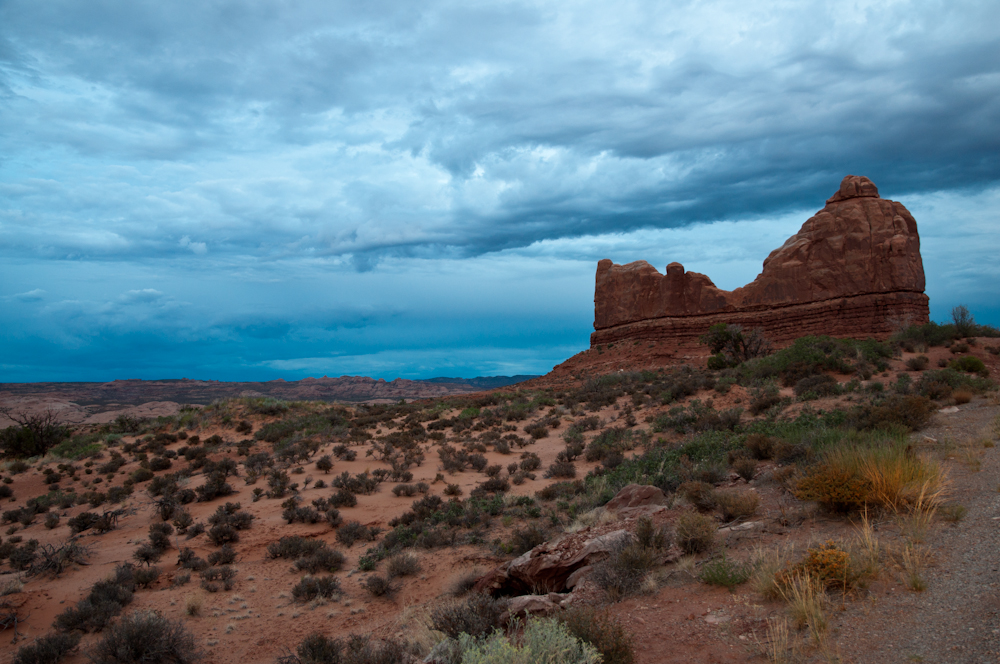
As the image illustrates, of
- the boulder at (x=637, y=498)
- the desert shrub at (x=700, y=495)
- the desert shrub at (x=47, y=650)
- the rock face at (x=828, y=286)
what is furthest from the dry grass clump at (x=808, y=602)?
the rock face at (x=828, y=286)

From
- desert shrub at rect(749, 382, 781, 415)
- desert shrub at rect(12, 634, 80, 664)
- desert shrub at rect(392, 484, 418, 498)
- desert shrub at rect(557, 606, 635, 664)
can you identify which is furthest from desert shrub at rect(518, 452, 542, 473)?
desert shrub at rect(557, 606, 635, 664)

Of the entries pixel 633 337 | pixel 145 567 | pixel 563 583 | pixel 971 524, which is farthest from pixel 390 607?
pixel 633 337

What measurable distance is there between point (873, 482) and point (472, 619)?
4890 millimetres

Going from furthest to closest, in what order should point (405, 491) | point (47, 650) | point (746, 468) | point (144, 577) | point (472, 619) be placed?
point (405, 491) → point (746, 468) → point (144, 577) → point (47, 650) → point (472, 619)

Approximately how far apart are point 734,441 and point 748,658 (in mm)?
8780

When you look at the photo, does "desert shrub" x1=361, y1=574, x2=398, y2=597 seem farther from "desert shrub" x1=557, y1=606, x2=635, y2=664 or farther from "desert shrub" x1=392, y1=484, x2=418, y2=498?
"desert shrub" x1=392, y1=484, x2=418, y2=498

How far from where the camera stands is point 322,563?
954 cm

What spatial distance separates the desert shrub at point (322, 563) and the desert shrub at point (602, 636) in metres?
6.41

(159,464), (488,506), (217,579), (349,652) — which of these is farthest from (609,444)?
(159,464)

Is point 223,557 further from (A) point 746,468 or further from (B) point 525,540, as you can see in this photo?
(A) point 746,468

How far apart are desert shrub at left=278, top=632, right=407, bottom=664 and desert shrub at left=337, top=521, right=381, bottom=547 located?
4366mm

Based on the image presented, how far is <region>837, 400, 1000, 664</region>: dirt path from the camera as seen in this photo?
3.54 m

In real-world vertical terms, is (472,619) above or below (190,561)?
above

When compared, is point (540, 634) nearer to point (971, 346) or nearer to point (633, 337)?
point (971, 346)
